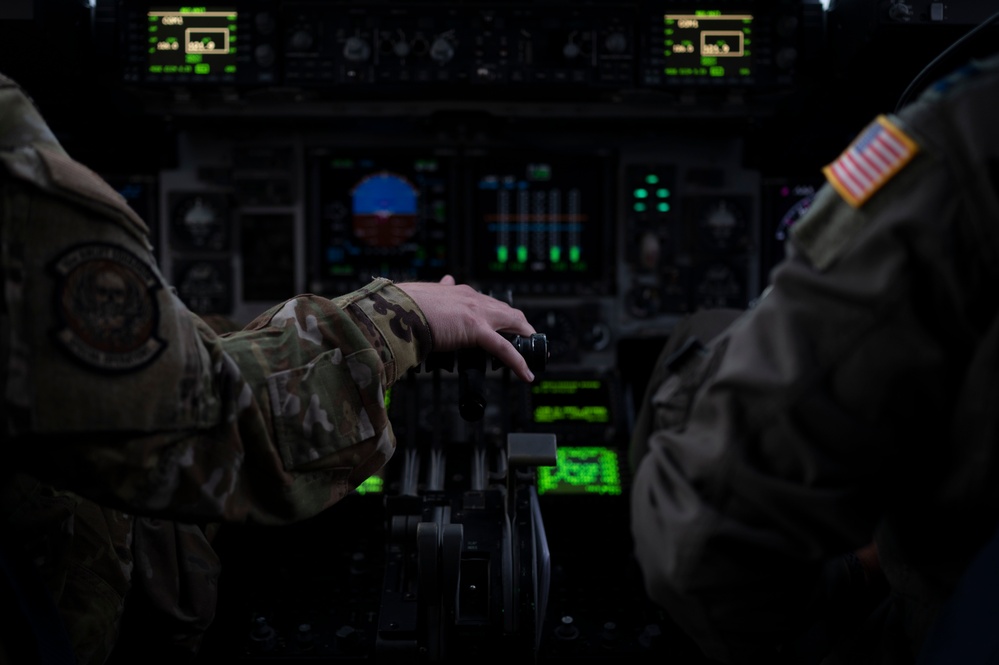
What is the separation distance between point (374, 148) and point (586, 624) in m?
1.61

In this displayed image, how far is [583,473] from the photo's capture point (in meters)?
2.79

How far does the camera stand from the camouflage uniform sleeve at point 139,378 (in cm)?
90

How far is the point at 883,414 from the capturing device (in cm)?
77

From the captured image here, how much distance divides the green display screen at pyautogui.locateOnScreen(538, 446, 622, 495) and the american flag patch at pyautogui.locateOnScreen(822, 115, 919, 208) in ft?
6.32

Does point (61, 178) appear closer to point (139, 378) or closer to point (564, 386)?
point (139, 378)

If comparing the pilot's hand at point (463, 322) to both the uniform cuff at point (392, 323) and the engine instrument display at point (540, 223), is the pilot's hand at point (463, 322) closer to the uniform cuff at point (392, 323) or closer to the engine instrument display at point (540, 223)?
the uniform cuff at point (392, 323)

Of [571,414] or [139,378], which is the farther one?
[571,414]

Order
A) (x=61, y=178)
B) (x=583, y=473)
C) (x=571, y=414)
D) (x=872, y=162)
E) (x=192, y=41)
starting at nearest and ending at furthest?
(x=872, y=162), (x=61, y=178), (x=192, y=41), (x=583, y=473), (x=571, y=414)

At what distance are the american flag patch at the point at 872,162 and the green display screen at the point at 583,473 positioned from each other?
1.93 meters

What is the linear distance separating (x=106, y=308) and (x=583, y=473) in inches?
79.3

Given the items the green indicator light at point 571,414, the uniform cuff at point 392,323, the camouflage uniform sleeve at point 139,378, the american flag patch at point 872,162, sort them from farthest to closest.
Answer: the green indicator light at point 571,414 < the uniform cuff at point 392,323 < the camouflage uniform sleeve at point 139,378 < the american flag patch at point 872,162

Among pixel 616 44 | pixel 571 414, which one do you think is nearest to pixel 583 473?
pixel 571 414

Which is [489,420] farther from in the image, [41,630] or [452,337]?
[41,630]

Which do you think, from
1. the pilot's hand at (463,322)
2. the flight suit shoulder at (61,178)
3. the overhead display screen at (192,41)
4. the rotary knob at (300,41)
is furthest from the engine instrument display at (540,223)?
the flight suit shoulder at (61,178)
